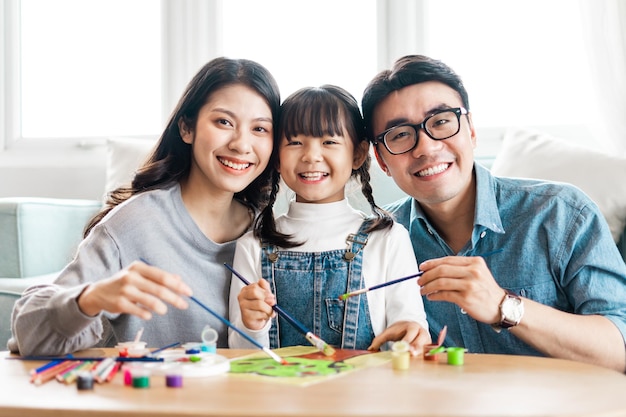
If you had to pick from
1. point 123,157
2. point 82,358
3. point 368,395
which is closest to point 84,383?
point 82,358

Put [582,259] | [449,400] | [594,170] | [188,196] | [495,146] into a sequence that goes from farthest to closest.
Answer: [495,146] → [594,170] → [188,196] → [582,259] → [449,400]

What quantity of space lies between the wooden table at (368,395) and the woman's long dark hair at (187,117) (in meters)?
0.73

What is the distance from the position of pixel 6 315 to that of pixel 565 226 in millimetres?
1614

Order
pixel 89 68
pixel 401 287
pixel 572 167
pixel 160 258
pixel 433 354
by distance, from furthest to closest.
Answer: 1. pixel 89 68
2. pixel 572 167
3. pixel 160 258
4. pixel 401 287
5. pixel 433 354

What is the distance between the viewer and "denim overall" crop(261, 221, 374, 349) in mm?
1548

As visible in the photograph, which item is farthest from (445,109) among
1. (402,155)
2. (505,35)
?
(505,35)

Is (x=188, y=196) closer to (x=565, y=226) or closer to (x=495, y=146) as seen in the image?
(x=565, y=226)

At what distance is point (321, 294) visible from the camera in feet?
5.16

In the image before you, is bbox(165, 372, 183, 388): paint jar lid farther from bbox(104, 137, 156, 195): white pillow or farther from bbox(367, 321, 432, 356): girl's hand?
bbox(104, 137, 156, 195): white pillow

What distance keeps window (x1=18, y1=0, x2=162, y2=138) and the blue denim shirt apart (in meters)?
2.13

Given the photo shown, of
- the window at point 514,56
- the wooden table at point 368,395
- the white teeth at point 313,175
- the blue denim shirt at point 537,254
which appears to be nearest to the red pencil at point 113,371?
the wooden table at point 368,395

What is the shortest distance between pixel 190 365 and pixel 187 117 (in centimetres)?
83

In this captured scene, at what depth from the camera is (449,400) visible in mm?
919

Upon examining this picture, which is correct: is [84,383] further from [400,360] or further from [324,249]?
[324,249]
